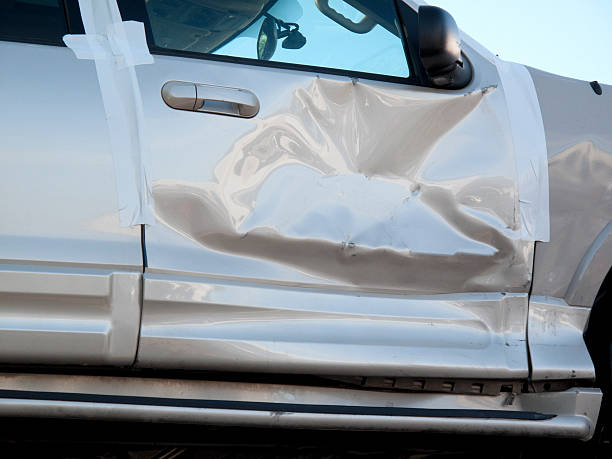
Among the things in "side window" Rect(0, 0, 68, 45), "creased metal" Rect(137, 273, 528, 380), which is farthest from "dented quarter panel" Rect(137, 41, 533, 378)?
"side window" Rect(0, 0, 68, 45)

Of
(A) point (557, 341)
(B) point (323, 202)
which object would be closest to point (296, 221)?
(B) point (323, 202)

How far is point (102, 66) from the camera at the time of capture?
2.04 meters

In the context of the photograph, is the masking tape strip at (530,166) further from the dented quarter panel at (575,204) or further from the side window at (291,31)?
the side window at (291,31)

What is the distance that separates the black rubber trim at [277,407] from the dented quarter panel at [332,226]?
0.10m

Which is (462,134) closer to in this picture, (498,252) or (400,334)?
(498,252)

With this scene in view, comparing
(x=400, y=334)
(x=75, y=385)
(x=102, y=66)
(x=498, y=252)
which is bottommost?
(x=75, y=385)

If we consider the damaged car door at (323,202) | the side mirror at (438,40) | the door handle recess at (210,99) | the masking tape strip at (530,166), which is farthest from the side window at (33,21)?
the masking tape strip at (530,166)

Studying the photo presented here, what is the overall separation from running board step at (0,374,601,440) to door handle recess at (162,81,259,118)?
73cm

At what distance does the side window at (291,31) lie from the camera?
222cm

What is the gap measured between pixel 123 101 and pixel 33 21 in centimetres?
34

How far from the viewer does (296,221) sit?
6.97ft

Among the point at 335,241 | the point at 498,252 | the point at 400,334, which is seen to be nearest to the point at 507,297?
the point at 498,252

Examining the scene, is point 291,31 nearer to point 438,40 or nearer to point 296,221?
point 438,40

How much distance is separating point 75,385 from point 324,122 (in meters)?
0.98
